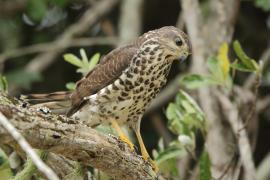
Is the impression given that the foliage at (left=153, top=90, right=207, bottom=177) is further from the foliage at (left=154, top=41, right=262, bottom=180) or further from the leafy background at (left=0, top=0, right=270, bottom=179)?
the leafy background at (left=0, top=0, right=270, bottom=179)

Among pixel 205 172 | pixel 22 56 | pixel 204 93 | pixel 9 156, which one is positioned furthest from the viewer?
pixel 22 56

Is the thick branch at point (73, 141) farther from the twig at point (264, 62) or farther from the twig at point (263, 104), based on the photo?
the twig at point (263, 104)

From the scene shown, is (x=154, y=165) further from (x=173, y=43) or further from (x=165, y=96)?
(x=165, y=96)

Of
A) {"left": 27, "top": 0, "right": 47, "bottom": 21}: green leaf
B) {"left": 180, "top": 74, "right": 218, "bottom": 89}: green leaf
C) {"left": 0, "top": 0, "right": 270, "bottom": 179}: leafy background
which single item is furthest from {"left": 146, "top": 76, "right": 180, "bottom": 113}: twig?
{"left": 180, "top": 74, "right": 218, "bottom": 89}: green leaf

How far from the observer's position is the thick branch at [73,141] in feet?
7.63

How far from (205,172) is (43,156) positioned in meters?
1.09

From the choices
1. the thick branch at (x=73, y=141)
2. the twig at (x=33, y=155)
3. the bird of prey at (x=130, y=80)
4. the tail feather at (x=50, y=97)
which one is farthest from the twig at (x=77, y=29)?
the twig at (x=33, y=155)

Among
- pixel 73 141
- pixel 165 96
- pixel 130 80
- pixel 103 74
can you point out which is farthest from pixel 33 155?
pixel 165 96

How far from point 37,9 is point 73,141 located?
273cm

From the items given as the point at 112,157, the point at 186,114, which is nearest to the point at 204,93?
the point at 186,114

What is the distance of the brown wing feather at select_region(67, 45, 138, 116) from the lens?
143 inches

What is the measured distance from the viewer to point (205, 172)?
370 centimetres

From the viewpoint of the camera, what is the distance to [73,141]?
2.58 m

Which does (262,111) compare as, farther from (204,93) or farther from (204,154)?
(204,154)
